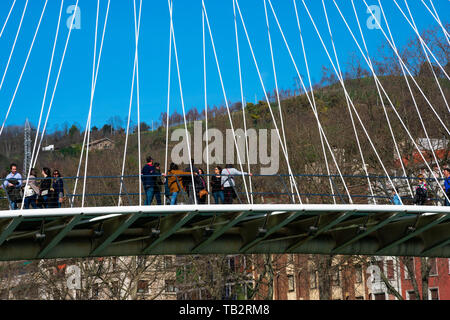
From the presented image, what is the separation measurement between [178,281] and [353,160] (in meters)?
12.8

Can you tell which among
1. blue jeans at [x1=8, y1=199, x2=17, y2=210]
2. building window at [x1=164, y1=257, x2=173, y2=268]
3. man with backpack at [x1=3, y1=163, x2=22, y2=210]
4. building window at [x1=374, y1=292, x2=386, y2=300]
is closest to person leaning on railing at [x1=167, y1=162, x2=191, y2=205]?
man with backpack at [x1=3, y1=163, x2=22, y2=210]

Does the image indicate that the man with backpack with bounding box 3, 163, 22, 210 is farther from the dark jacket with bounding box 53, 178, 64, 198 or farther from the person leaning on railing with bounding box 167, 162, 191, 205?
the person leaning on railing with bounding box 167, 162, 191, 205

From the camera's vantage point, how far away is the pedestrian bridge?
21.5m

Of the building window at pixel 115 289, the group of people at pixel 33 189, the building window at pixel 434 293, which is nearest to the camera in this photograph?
the group of people at pixel 33 189

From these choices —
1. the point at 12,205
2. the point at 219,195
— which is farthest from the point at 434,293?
the point at 12,205

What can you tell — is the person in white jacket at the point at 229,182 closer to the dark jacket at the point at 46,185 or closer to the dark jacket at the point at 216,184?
the dark jacket at the point at 216,184

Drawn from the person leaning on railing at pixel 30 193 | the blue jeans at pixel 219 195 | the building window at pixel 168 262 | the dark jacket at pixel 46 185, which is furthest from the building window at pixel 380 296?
the person leaning on railing at pixel 30 193

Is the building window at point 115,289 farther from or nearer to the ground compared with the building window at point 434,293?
nearer to the ground

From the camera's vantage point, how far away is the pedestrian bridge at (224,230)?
70.5ft

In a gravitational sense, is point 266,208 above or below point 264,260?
below
